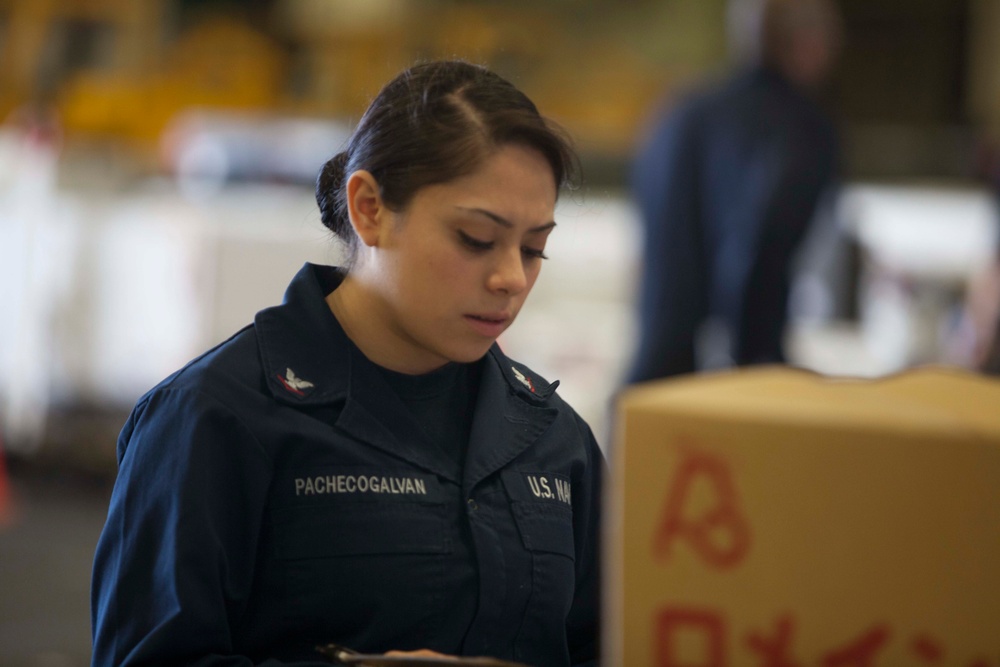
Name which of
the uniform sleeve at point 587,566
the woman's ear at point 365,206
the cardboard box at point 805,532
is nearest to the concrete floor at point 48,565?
the uniform sleeve at point 587,566

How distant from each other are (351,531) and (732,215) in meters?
1.72

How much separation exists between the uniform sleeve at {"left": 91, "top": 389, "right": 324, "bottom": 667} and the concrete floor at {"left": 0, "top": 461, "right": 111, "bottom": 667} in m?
2.33

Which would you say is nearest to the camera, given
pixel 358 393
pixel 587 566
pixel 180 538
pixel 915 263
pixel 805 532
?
pixel 805 532

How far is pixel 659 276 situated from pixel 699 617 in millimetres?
1867

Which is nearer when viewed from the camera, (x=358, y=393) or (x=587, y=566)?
(x=358, y=393)

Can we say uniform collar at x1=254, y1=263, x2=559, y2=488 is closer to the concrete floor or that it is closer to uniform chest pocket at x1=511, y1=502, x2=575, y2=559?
uniform chest pocket at x1=511, y1=502, x2=575, y2=559

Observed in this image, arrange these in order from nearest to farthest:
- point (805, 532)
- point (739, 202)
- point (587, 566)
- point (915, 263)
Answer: point (805, 532), point (587, 566), point (739, 202), point (915, 263)

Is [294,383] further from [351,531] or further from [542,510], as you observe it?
[542,510]

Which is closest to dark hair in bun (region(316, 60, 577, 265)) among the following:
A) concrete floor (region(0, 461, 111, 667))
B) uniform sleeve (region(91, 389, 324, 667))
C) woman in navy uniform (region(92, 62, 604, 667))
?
woman in navy uniform (region(92, 62, 604, 667))

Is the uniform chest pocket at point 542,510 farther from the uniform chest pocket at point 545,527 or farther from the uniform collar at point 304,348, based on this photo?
the uniform collar at point 304,348

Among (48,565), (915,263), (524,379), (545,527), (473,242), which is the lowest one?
(48,565)

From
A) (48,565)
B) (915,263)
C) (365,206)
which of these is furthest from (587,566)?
(48,565)

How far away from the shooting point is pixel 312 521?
38.3 inches

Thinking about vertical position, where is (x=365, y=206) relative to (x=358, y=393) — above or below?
above
